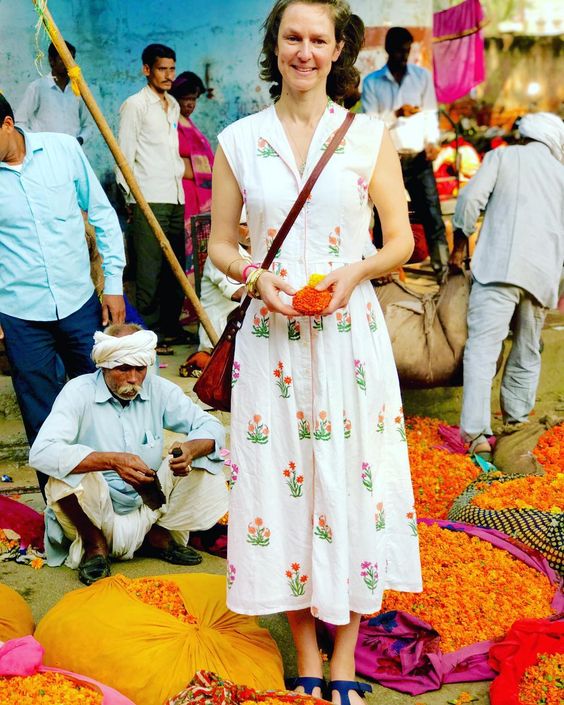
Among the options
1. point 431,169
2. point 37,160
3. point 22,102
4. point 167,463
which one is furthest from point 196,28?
point 167,463

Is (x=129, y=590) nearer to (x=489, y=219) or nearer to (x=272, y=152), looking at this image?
(x=272, y=152)

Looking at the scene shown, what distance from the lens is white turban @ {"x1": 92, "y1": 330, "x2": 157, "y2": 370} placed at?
4.28 m

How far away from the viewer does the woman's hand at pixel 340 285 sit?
2826 millimetres

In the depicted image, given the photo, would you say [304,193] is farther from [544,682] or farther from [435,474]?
[435,474]

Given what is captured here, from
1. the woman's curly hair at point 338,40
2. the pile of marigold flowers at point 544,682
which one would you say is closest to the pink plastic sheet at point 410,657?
the pile of marigold flowers at point 544,682

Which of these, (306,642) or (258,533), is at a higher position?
(258,533)

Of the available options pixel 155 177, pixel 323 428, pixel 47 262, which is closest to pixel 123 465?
pixel 47 262

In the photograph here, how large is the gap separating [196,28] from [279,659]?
5675mm

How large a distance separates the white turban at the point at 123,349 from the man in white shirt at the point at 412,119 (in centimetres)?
438

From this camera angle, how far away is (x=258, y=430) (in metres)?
3.03

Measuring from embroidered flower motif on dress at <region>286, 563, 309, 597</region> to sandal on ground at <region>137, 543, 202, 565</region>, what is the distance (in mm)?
1494

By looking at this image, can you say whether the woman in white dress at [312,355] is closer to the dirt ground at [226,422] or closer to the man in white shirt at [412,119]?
the dirt ground at [226,422]

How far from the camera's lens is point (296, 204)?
9.53 feet

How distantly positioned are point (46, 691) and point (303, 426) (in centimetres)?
108
